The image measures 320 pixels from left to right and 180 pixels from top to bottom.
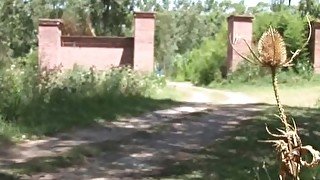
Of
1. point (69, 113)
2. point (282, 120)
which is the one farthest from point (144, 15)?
point (282, 120)

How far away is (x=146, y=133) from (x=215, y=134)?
3.50 ft

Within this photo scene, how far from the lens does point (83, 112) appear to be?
11.7 metres

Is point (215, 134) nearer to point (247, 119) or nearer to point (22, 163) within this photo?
point (247, 119)

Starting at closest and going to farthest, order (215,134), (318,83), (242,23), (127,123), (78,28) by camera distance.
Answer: (215,134) → (127,123) → (318,83) → (242,23) → (78,28)

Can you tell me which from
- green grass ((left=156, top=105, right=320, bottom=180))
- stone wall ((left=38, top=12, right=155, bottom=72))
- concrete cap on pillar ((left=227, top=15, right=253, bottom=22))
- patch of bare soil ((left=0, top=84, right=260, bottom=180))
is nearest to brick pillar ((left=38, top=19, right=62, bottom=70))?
stone wall ((left=38, top=12, right=155, bottom=72))

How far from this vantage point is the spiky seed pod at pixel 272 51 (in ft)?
4.55

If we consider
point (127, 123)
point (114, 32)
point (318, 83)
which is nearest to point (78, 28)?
point (114, 32)

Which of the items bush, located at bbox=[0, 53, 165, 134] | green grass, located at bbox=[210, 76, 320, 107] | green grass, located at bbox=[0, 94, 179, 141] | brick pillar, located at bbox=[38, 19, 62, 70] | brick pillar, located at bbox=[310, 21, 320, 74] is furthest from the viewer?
brick pillar, located at bbox=[310, 21, 320, 74]

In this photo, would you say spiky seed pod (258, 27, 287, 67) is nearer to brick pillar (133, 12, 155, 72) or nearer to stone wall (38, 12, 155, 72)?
brick pillar (133, 12, 155, 72)

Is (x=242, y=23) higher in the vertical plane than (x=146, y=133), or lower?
higher

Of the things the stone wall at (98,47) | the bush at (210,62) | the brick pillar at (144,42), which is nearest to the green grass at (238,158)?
the brick pillar at (144,42)

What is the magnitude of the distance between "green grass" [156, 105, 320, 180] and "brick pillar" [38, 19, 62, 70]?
12741 mm

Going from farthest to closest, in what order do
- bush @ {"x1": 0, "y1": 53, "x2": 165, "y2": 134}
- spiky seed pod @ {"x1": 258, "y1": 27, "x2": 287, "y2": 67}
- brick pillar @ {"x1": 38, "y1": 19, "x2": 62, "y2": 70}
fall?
brick pillar @ {"x1": 38, "y1": 19, "x2": 62, "y2": 70}
bush @ {"x1": 0, "y1": 53, "x2": 165, "y2": 134}
spiky seed pod @ {"x1": 258, "y1": 27, "x2": 287, "y2": 67}

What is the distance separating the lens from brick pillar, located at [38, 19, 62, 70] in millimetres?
22078
